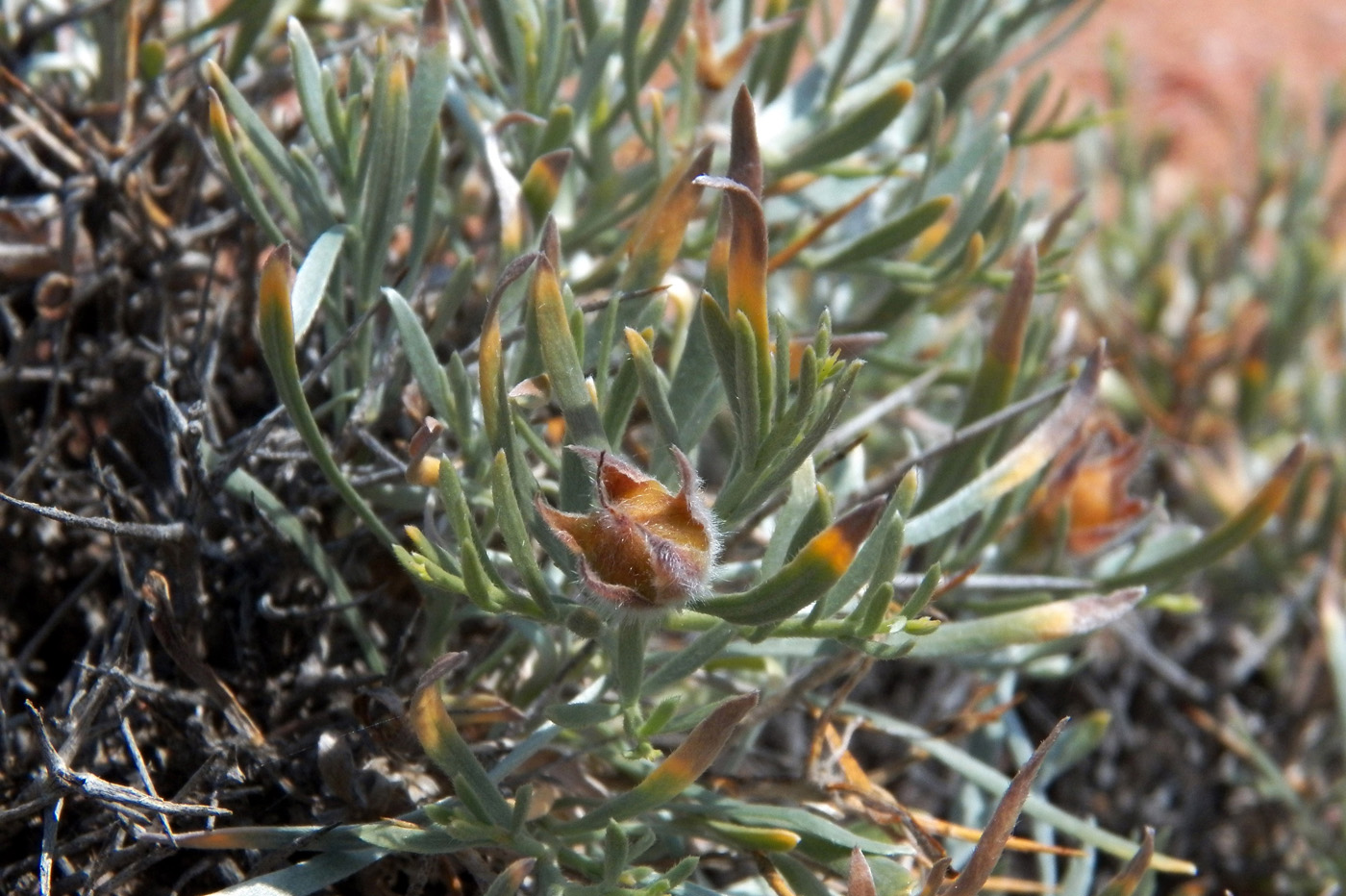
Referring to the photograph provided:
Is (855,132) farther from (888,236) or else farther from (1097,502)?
(1097,502)

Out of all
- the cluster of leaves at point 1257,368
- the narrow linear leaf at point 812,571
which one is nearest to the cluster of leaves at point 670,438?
the narrow linear leaf at point 812,571

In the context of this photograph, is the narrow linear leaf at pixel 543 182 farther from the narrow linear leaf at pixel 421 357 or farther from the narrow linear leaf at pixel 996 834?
the narrow linear leaf at pixel 996 834

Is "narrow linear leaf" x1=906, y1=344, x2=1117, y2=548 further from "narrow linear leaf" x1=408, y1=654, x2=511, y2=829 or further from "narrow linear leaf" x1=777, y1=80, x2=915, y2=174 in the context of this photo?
"narrow linear leaf" x1=408, y1=654, x2=511, y2=829

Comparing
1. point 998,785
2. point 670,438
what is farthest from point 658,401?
point 998,785

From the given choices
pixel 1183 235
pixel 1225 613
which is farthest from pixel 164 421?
pixel 1183 235

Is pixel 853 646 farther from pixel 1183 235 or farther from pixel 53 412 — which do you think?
pixel 1183 235

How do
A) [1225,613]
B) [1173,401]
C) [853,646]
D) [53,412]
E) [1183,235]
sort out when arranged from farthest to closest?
[1183,235] < [1173,401] < [1225,613] < [53,412] < [853,646]

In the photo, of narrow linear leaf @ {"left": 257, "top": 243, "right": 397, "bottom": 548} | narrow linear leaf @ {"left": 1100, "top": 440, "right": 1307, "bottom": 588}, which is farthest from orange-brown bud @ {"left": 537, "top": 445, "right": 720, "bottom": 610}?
narrow linear leaf @ {"left": 1100, "top": 440, "right": 1307, "bottom": 588}

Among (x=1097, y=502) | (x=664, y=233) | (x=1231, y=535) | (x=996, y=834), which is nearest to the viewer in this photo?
(x=996, y=834)
